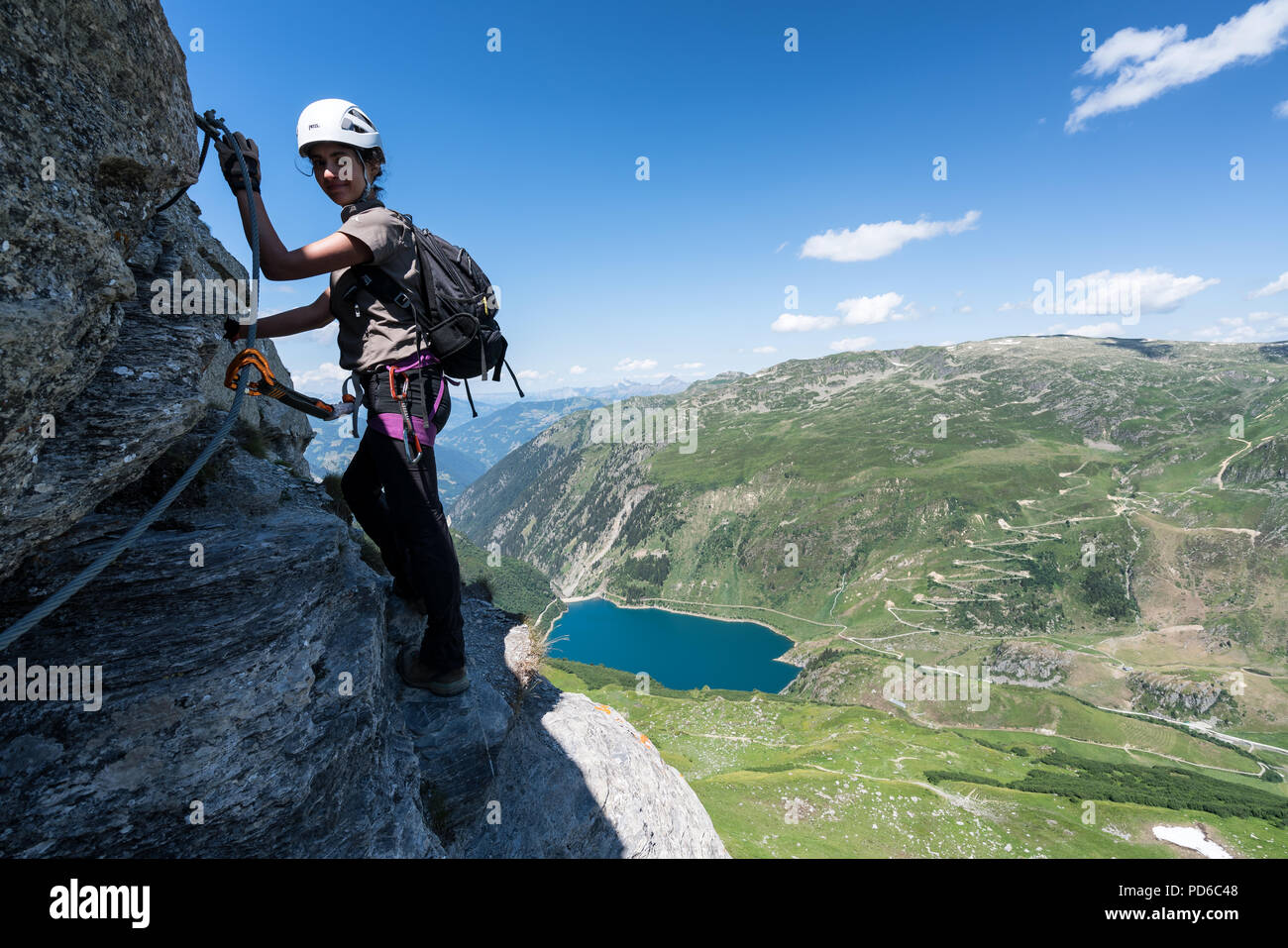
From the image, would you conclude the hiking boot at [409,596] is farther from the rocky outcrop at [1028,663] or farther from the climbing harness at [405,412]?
the rocky outcrop at [1028,663]

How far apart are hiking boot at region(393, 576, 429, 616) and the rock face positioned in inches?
26.1

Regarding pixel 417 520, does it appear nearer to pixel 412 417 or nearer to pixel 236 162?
pixel 412 417

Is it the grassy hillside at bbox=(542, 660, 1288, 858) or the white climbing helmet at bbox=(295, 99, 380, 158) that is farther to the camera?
the grassy hillside at bbox=(542, 660, 1288, 858)

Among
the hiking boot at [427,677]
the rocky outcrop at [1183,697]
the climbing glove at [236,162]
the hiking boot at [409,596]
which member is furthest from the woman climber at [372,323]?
the rocky outcrop at [1183,697]

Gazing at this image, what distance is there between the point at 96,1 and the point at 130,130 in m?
1.07

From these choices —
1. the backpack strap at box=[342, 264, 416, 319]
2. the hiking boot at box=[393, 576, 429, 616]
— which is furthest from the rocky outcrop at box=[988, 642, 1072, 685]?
the backpack strap at box=[342, 264, 416, 319]

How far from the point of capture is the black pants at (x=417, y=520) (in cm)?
709

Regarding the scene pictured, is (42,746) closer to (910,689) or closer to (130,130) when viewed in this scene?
(130,130)

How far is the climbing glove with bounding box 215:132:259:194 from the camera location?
520 centimetres

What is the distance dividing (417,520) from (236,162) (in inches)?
172

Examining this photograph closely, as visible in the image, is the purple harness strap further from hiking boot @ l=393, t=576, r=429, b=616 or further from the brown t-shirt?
hiking boot @ l=393, t=576, r=429, b=616

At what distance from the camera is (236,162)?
5.18m

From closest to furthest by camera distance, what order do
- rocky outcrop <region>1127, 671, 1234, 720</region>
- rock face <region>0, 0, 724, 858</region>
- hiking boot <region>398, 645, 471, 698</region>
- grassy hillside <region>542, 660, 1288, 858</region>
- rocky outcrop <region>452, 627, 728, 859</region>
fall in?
1. rock face <region>0, 0, 724, 858</region>
2. hiking boot <region>398, 645, 471, 698</region>
3. rocky outcrop <region>452, 627, 728, 859</region>
4. grassy hillside <region>542, 660, 1288, 858</region>
5. rocky outcrop <region>1127, 671, 1234, 720</region>
